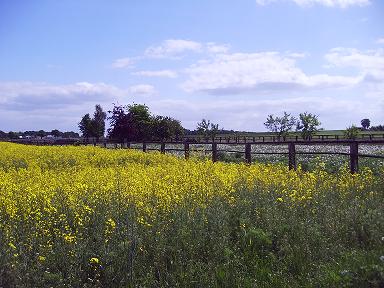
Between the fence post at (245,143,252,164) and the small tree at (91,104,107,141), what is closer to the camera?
the fence post at (245,143,252,164)

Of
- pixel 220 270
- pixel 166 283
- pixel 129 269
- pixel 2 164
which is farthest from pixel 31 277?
pixel 2 164

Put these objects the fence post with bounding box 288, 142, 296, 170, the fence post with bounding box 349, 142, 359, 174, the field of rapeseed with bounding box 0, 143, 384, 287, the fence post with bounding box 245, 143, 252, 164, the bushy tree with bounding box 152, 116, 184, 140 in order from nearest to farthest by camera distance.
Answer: the field of rapeseed with bounding box 0, 143, 384, 287, the fence post with bounding box 349, 142, 359, 174, the fence post with bounding box 288, 142, 296, 170, the fence post with bounding box 245, 143, 252, 164, the bushy tree with bounding box 152, 116, 184, 140

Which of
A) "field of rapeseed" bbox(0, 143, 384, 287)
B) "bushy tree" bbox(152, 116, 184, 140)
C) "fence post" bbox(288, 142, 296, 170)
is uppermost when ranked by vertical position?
"bushy tree" bbox(152, 116, 184, 140)

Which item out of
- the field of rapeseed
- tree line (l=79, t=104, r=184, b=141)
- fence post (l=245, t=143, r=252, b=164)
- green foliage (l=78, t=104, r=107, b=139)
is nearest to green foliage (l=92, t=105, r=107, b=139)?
green foliage (l=78, t=104, r=107, b=139)

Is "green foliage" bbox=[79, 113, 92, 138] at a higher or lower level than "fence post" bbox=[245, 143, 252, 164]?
higher

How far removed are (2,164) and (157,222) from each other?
1079 cm

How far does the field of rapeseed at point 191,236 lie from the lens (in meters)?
5.70

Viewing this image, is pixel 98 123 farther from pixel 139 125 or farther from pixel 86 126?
pixel 139 125

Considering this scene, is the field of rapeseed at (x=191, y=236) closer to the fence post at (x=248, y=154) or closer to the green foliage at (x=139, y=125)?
the fence post at (x=248, y=154)

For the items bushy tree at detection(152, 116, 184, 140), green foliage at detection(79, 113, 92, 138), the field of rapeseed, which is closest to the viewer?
the field of rapeseed

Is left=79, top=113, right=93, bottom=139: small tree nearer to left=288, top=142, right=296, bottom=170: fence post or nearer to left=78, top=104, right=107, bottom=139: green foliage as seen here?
left=78, top=104, right=107, bottom=139: green foliage

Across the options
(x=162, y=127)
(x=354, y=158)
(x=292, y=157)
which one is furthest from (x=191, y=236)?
(x=162, y=127)

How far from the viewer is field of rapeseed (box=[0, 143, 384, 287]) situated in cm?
570

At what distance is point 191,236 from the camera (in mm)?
6434
